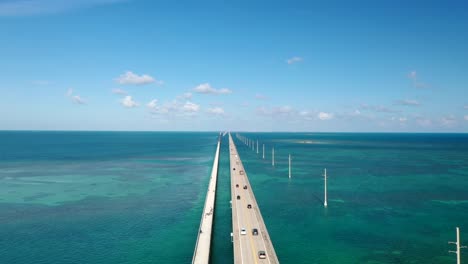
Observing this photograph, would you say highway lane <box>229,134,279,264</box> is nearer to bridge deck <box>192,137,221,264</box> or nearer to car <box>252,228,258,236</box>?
car <box>252,228,258,236</box>

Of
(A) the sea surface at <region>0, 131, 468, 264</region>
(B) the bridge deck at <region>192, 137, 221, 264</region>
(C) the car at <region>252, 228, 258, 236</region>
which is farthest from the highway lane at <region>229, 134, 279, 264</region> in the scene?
(B) the bridge deck at <region>192, 137, 221, 264</region>

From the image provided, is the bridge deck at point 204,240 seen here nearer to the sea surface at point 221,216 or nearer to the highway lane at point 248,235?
the sea surface at point 221,216

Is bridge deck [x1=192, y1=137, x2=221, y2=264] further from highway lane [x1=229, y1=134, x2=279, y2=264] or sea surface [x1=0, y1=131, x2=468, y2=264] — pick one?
highway lane [x1=229, y1=134, x2=279, y2=264]

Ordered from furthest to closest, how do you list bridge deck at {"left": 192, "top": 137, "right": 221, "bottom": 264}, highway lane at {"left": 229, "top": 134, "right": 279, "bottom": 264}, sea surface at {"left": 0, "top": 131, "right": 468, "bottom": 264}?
sea surface at {"left": 0, "top": 131, "right": 468, "bottom": 264}, bridge deck at {"left": 192, "top": 137, "right": 221, "bottom": 264}, highway lane at {"left": 229, "top": 134, "right": 279, "bottom": 264}

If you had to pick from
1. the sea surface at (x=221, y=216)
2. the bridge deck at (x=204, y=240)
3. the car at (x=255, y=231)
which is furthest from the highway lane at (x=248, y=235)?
the bridge deck at (x=204, y=240)

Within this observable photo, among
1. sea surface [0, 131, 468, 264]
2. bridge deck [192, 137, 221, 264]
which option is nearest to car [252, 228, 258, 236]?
sea surface [0, 131, 468, 264]

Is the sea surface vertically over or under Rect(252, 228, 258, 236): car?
under

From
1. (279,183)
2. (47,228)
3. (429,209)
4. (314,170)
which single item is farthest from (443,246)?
(314,170)

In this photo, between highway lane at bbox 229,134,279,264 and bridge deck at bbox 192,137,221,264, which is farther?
bridge deck at bbox 192,137,221,264

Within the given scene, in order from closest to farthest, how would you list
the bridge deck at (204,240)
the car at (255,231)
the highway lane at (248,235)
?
the highway lane at (248,235) < the bridge deck at (204,240) < the car at (255,231)

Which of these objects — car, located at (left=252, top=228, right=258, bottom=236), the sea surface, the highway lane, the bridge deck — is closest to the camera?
the highway lane

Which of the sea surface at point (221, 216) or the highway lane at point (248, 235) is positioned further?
the sea surface at point (221, 216)

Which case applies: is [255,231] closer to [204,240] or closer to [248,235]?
[248,235]

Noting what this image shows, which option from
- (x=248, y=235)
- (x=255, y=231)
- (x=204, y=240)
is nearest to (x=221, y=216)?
(x=204, y=240)
